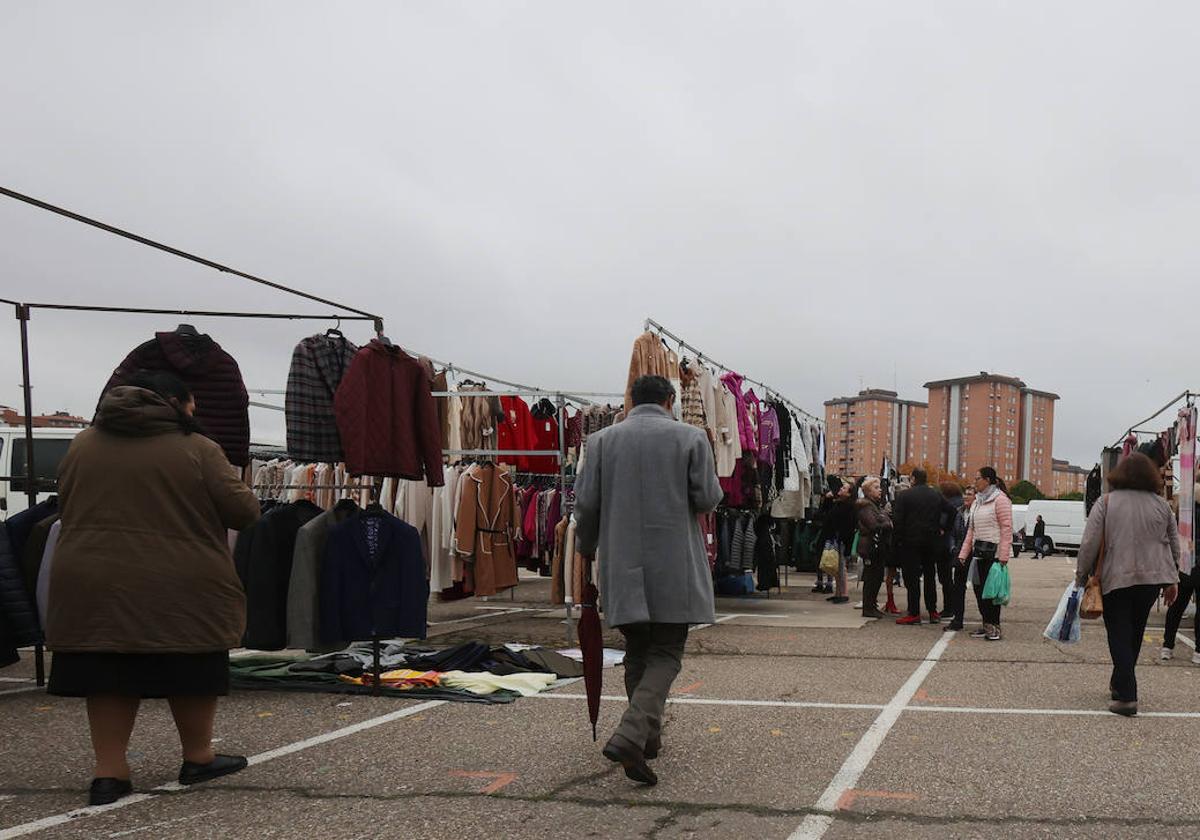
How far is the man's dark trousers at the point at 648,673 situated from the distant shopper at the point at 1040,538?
44438 millimetres

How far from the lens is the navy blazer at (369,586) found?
7.17 meters

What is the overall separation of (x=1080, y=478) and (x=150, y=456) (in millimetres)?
194752

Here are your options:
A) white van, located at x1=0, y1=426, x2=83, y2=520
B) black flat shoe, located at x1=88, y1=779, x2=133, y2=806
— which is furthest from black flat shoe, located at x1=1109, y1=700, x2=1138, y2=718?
white van, located at x1=0, y1=426, x2=83, y2=520

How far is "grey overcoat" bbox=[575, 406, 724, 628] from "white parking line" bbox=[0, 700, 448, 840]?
1866mm

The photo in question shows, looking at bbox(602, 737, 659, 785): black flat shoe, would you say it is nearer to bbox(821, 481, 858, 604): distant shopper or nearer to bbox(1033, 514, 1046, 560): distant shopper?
bbox(821, 481, 858, 604): distant shopper

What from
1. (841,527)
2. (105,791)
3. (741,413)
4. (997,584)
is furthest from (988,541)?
(105,791)

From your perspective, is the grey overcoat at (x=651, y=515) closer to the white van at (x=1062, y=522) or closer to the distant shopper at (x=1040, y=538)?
the distant shopper at (x=1040, y=538)

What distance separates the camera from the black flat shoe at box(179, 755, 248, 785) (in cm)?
494

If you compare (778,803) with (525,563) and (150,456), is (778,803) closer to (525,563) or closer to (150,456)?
(150,456)

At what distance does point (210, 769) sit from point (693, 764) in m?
2.34

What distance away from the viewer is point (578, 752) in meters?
5.62

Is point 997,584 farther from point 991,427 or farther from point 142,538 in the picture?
point 991,427

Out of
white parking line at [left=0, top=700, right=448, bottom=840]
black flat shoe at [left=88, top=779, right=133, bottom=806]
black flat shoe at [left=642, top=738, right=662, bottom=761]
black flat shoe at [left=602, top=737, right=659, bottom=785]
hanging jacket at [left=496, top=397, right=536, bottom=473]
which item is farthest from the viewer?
hanging jacket at [left=496, top=397, right=536, bottom=473]

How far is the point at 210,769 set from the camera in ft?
16.4
